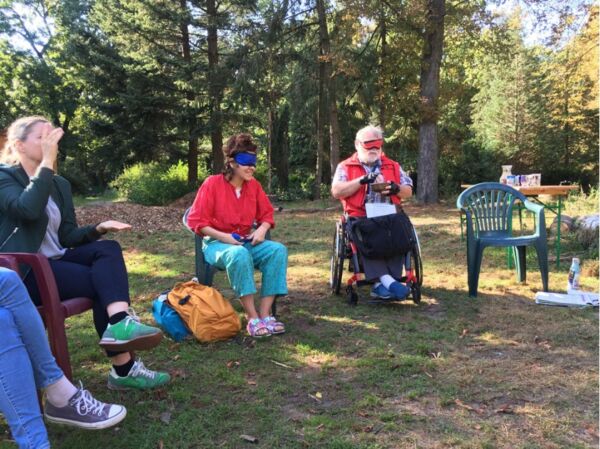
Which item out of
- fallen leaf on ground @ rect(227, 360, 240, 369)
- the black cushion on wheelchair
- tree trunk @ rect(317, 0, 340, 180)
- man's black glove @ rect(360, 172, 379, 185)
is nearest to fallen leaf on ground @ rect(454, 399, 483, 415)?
fallen leaf on ground @ rect(227, 360, 240, 369)

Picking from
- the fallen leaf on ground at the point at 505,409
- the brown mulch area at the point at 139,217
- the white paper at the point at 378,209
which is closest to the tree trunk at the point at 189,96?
the brown mulch area at the point at 139,217

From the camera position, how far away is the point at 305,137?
24.4 meters

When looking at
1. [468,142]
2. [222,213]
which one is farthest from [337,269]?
[468,142]

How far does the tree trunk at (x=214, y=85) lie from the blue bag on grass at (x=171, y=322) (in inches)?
422

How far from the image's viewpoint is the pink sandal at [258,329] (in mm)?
3182

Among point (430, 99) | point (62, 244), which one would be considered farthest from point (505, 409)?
point (430, 99)

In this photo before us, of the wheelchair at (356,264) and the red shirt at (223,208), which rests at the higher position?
the red shirt at (223,208)

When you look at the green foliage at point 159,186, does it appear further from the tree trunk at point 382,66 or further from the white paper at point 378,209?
the white paper at point 378,209

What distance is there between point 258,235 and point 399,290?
45.0 inches

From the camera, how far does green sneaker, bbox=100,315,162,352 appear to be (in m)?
2.17

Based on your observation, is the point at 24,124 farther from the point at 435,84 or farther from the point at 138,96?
the point at 138,96

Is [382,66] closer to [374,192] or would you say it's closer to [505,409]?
[374,192]

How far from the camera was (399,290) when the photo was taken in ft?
12.1

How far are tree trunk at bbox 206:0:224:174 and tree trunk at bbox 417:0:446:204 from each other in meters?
5.47
